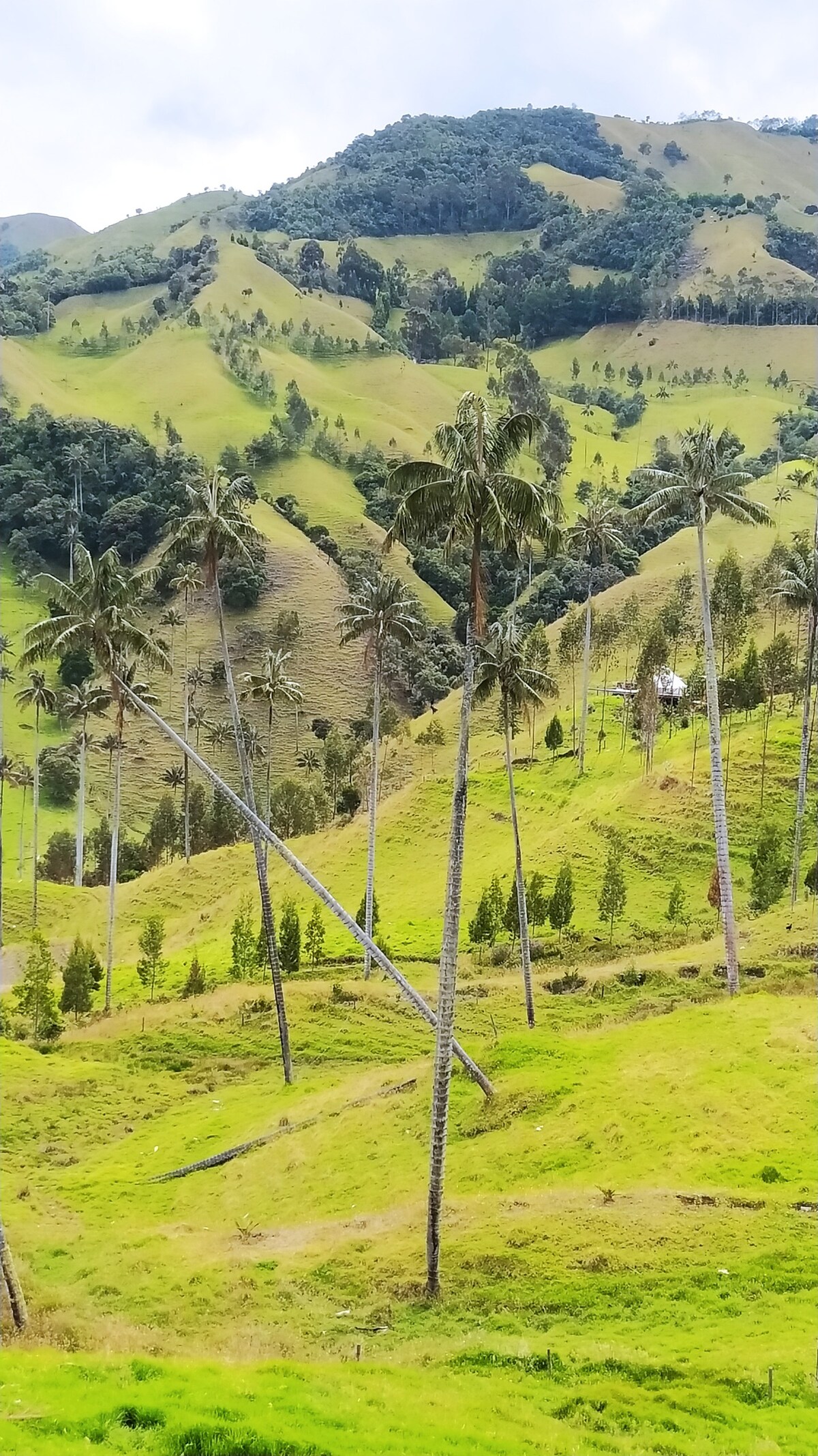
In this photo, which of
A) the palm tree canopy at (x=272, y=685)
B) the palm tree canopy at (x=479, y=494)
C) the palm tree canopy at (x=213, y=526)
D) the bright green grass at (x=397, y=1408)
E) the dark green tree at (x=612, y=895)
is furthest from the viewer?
the palm tree canopy at (x=272, y=685)

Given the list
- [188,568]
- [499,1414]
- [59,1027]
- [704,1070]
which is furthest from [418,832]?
[499,1414]

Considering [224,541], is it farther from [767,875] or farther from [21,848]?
[21,848]

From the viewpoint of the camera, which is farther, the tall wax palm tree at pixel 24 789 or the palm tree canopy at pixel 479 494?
the tall wax palm tree at pixel 24 789

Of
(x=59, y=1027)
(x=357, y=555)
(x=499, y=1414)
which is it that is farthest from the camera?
(x=357, y=555)

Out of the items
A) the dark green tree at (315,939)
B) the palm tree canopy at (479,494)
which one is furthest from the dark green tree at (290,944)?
the palm tree canopy at (479,494)

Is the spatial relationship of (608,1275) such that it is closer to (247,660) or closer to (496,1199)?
(496,1199)

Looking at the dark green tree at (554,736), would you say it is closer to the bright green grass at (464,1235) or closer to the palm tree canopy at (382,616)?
the palm tree canopy at (382,616)
